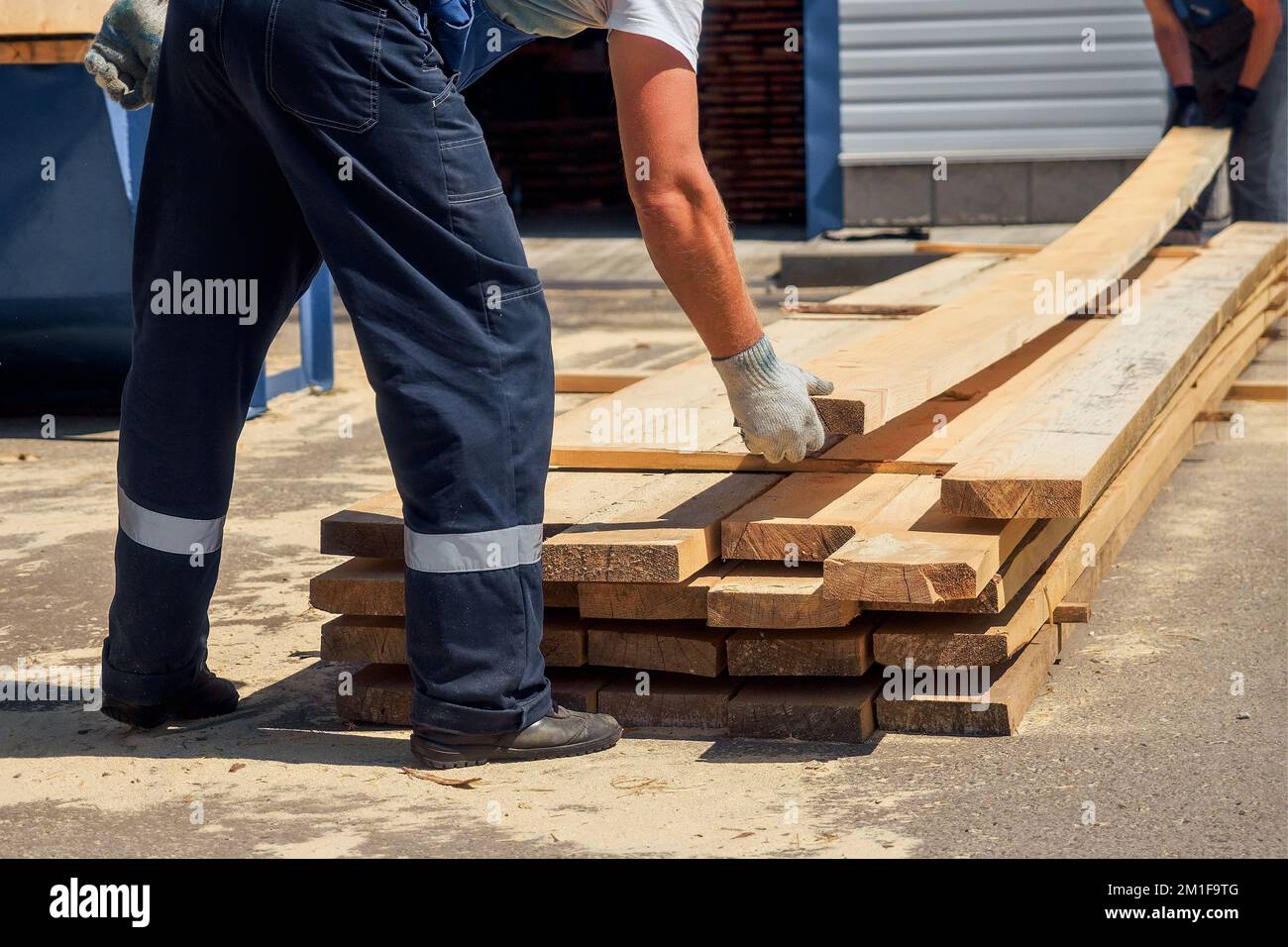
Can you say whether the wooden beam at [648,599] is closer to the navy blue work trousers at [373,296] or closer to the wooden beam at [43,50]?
the navy blue work trousers at [373,296]

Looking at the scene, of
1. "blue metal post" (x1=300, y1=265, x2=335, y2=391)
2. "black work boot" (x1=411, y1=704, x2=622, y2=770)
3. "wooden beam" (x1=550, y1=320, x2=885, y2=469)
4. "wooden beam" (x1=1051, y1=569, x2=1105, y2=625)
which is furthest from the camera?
"blue metal post" (x1=300, y1=265, x2=335, y2=391)

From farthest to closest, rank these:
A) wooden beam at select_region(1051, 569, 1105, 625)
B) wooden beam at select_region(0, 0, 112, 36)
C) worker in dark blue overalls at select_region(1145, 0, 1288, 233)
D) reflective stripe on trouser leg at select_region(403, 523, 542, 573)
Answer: worker in dark blue overalls at select_region(1145, 0, 1288, 233)
wooden beam at select_region(0, 0, 112, 36)
wooden beam at select_region(1051, 569, 1105, 625)
reflective stripe on trouser leg at select_region(403, 523, 542, 573)

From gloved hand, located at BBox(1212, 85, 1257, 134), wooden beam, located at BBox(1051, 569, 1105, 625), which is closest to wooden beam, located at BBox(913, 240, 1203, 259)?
gloved hand, located at BBox(1212, 85, 1257, 134)

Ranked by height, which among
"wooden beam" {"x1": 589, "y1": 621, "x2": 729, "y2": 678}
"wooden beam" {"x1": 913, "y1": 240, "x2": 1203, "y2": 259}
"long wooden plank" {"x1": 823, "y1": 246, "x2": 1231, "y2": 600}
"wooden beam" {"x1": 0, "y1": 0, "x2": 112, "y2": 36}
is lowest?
"wooden beam" {"x1": 589, "y1": 621, "x2": 729, "y2": 678}

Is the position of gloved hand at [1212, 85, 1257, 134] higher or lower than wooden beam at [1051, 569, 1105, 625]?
higher

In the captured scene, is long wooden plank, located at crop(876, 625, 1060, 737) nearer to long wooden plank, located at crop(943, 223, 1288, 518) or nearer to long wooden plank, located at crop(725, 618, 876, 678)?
long wooden plank, located at crop(725, 618, 876, 678)

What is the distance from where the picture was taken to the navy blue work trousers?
3.08 m

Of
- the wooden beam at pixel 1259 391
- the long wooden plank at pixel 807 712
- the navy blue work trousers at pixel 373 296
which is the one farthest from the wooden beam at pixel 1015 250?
the navy blue work trousers at pixel 373 296

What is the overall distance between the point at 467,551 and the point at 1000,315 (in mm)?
2170

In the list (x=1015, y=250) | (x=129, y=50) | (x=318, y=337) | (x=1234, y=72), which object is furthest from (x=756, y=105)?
(x=129, y=50)

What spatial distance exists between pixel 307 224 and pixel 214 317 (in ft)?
0.97

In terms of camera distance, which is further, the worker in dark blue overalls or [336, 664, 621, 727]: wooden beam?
the worker in dark blue overalls

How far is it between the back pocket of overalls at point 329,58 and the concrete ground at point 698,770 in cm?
126

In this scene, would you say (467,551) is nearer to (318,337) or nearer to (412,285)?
(412,285)
